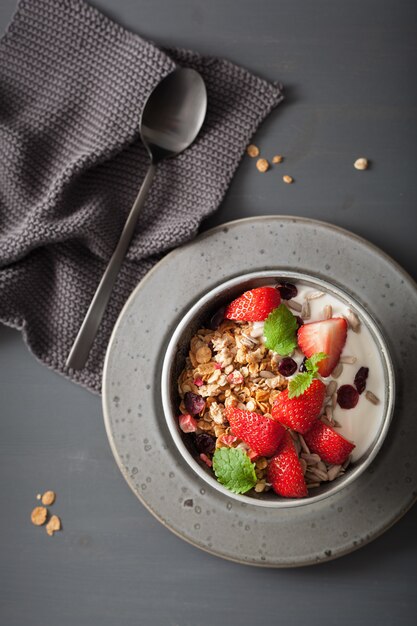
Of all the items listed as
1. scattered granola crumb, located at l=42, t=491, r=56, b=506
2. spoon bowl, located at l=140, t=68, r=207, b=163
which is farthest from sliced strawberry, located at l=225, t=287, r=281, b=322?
scattered granola crumb, located at l=42, t=491, r=56, b=506

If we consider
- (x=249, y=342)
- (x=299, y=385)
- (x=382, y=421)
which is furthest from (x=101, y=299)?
(x=382, y=421)

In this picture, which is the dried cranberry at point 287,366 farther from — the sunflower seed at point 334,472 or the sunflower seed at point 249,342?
the sunflower seed at point 334,472

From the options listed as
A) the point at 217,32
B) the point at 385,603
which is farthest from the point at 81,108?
the point at 385,603

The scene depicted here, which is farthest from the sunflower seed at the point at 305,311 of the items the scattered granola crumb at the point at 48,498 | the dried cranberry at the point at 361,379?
the scattered granola crumb at the point at 48,498

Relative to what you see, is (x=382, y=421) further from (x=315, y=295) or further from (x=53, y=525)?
(x=53, y=525)

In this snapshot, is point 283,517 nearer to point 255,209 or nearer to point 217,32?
point 255,209

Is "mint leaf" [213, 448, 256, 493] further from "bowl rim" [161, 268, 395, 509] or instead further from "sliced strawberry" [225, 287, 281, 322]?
"sliced strawberry" [225, 287, 281, 322]
